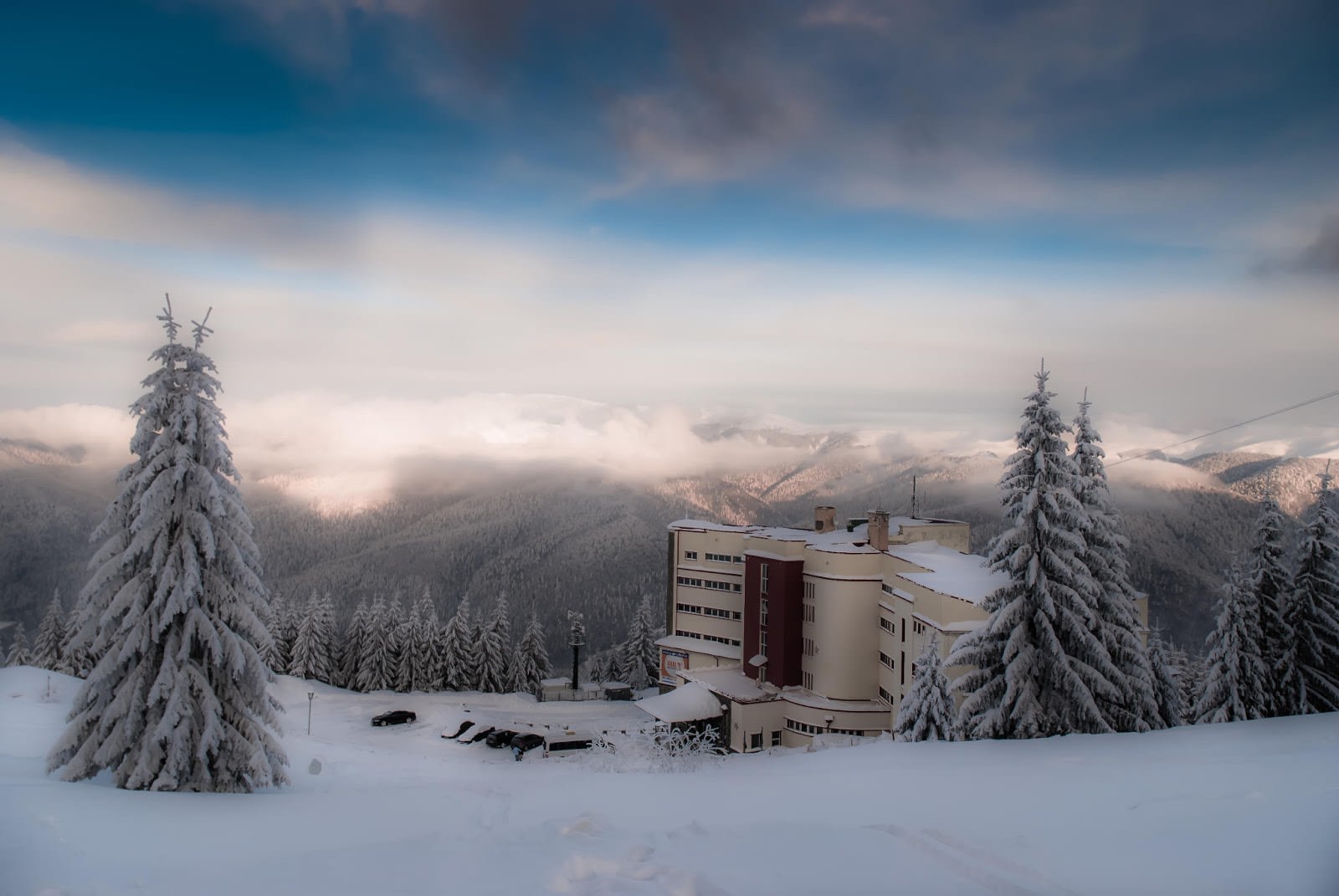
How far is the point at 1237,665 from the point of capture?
74.0ft

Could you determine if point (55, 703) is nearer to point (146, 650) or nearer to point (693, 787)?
point (146, 650)

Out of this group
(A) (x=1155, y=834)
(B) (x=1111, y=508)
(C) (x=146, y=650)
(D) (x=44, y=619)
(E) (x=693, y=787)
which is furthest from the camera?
(D) (x=44, y=619)

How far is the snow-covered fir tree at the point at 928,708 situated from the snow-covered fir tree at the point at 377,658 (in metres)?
47.8

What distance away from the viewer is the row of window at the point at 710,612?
168 ft

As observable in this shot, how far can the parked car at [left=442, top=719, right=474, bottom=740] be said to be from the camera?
4556 centimetres

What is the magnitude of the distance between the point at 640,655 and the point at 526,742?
25270 millimetres

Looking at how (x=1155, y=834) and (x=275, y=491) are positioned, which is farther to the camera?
(x=275, y=491)

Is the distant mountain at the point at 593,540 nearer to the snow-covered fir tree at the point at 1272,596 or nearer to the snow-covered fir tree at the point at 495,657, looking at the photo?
the snow-covered fir tree at the point at 1272,596

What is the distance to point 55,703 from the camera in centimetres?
2470

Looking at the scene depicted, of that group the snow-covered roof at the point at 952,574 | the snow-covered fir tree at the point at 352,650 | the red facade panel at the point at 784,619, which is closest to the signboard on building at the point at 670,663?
the red facade panel at the point at 784,619

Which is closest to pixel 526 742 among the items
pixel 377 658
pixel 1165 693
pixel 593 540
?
pixel 377 658

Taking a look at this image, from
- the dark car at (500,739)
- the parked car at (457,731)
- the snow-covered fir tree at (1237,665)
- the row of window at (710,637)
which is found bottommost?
the parked car at (457,731)

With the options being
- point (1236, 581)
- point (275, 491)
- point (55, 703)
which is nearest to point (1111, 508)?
point (1236, 581)

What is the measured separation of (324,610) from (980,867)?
64.6 m
